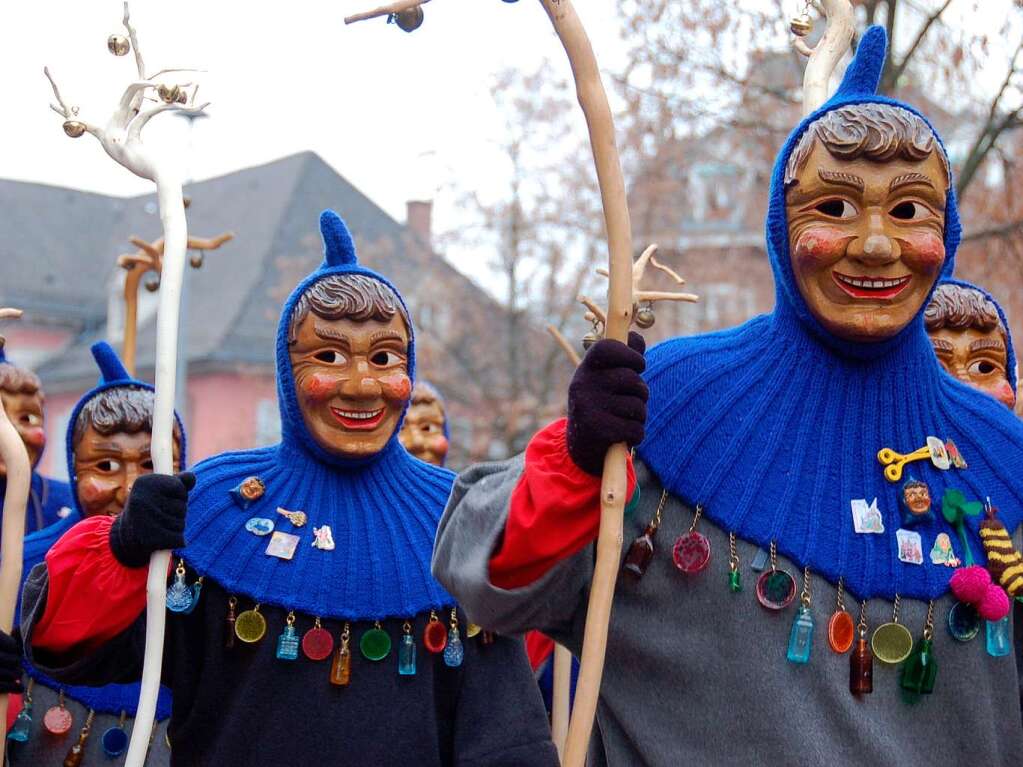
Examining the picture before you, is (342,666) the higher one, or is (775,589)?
(775,589)

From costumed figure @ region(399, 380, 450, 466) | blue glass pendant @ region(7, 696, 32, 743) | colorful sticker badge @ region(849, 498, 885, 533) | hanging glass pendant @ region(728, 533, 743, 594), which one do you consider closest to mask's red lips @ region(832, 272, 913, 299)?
colorful sticker badge @ region(849, 498, 885, 533)

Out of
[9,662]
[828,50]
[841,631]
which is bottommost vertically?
[9,662]

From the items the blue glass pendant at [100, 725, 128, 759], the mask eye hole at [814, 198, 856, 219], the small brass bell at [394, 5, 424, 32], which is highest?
the small brass bell at [394, 5, 424, 32]

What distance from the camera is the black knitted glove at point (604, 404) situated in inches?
115

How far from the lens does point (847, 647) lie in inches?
128

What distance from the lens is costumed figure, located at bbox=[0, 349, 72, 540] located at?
620cm

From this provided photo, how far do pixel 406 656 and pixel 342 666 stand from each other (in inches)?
6.9

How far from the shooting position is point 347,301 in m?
4.65

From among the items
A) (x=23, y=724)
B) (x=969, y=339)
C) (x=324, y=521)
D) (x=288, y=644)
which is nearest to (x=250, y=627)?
(x=288, y=644)

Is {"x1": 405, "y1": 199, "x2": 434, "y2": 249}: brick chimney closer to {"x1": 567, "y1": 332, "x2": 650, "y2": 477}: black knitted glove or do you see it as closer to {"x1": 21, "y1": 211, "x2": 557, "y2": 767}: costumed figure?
{"x1": 21, "y1": 211, "x2": 557, "y2": 767}: costumed figure

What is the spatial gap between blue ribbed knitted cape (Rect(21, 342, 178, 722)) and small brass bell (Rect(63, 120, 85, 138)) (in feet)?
4.14

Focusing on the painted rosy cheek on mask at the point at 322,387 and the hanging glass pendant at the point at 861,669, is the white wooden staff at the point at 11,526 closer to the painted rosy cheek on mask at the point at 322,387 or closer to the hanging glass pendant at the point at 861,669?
the painted rosy cheek on mask at the point at 322,387

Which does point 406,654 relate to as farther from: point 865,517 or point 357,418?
point 865,517

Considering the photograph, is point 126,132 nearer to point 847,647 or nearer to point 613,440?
point 613,440
